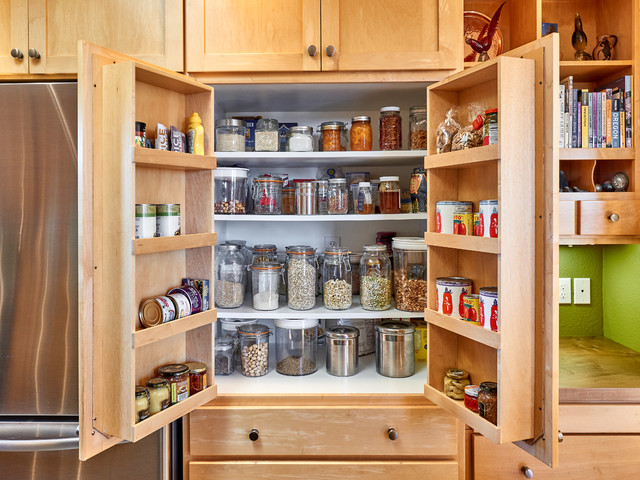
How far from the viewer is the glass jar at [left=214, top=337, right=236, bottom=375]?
1741mm

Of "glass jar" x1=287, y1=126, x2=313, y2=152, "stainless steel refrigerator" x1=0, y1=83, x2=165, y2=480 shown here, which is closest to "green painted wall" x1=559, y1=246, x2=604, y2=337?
"glass jar" x1=287, y1=126, x2=313, y2=152

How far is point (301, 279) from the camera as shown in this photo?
→ 1.73 m

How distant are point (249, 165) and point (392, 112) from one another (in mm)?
684

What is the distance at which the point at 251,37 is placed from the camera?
1525 mm

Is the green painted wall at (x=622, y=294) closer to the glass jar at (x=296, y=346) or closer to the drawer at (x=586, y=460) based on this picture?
the drawer at (x=586, y=460)

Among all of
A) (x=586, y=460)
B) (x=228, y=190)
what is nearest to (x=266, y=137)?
(x=228, y=190)

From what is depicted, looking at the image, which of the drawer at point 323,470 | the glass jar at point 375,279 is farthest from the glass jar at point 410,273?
the drawer at point 323,470

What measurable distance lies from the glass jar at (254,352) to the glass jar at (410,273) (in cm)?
55

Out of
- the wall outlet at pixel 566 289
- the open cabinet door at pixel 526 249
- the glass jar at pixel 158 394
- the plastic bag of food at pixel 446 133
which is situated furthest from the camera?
the wall outlet at pixel 566 289

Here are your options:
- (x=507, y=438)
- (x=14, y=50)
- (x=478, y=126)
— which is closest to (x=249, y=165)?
(x=14, y=50)

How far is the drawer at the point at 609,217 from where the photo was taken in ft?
5.43

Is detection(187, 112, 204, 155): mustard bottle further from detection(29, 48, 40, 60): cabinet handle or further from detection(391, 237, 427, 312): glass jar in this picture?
detection(391, 237, 427, 312): glass jar

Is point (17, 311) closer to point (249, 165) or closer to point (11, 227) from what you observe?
point (11, 227)

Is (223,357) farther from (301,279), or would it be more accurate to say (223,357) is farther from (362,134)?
(362,134)
